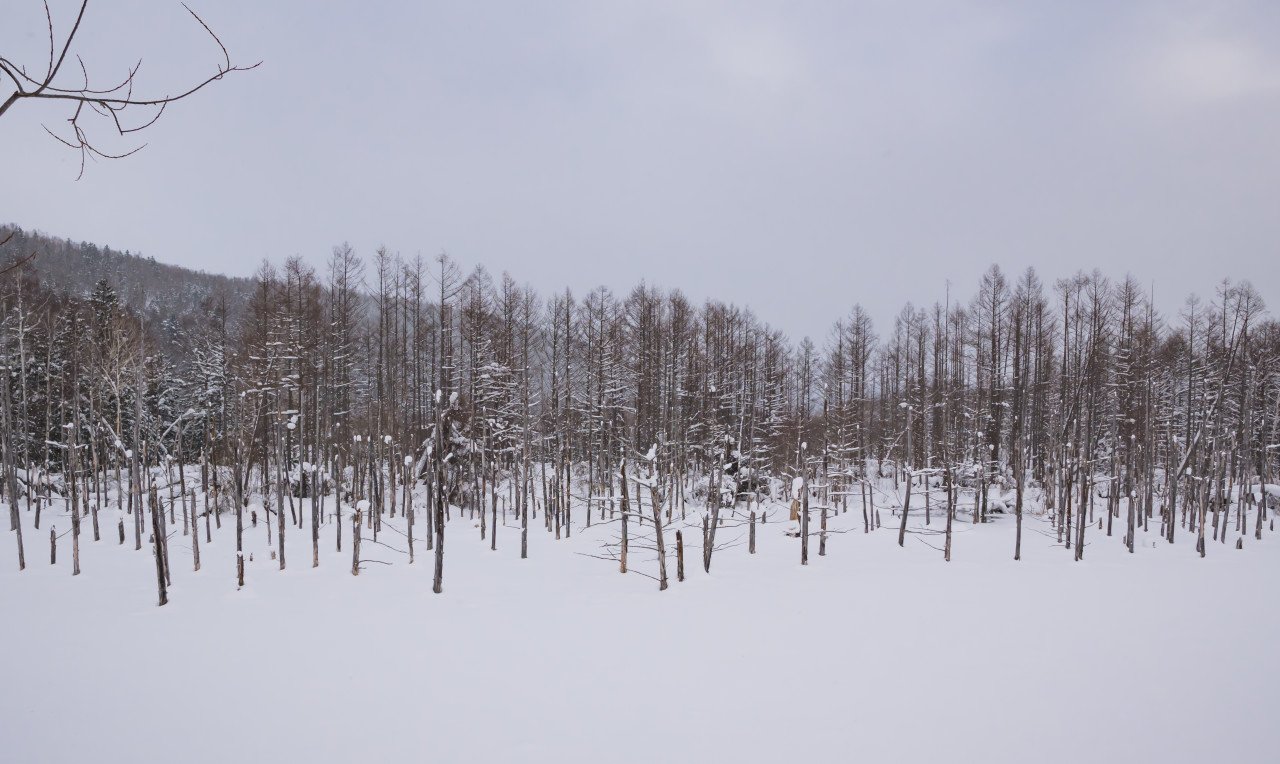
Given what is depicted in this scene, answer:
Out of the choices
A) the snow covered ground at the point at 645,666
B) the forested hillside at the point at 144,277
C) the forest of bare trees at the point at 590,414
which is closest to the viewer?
the snow covered ground at the point at 645,666

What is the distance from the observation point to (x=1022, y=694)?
7812 mm

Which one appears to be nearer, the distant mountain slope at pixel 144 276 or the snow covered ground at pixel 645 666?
the snow covered ground at pixel 645 666

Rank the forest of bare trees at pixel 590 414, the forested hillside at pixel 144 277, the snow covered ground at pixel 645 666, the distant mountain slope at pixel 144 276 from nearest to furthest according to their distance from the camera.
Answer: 1. the snow covered ground at pixel 645 666
2. the forest of bare trees at pixel 590 414
3. the forested hillside at pixel 144 277
4. the distant mountain slope at pixel 144 276

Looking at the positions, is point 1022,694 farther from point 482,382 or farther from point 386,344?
point 386,344

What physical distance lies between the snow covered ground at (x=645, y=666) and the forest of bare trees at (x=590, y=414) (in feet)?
22.9

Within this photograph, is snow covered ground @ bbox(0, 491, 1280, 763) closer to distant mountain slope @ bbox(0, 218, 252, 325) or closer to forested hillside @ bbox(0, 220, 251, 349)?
forested hillside @ bbox(0, 220, 251, 349)

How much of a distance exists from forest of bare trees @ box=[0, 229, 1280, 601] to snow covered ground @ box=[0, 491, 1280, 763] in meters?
6.99

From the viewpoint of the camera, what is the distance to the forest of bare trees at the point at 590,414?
888 inches

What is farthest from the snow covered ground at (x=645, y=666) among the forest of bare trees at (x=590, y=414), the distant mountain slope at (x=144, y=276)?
the distant mountain slope at (x=144, y=276)

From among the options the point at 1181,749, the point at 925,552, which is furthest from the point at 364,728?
the point at 925,552

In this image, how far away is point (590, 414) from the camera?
86.2 ft

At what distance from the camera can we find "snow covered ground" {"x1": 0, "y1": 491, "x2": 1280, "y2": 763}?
22.3 feet

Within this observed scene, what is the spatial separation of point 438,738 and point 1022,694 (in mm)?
7641

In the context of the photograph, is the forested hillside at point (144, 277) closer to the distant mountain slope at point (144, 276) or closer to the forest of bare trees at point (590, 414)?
the distant mountain slope at point (144, 276)
